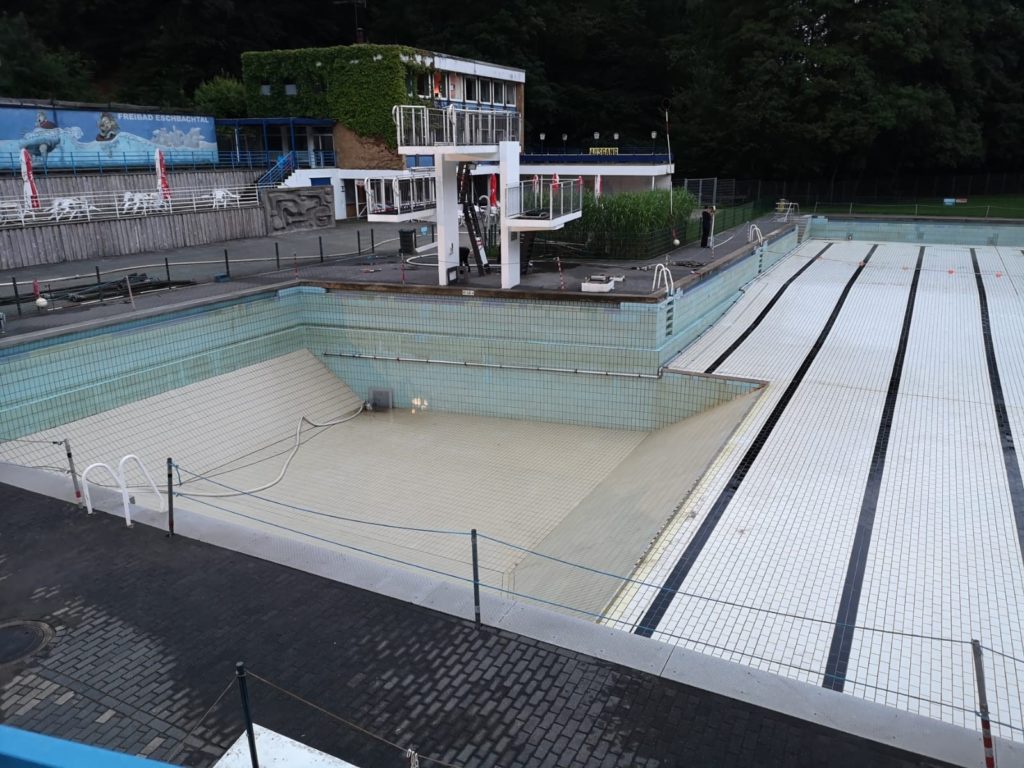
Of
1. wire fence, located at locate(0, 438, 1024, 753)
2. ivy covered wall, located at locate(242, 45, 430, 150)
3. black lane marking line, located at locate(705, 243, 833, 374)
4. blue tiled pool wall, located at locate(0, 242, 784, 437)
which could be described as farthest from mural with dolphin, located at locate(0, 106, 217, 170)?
wire fence, located at locate(0, 438, 1024, 753)

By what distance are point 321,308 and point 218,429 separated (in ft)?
11.4

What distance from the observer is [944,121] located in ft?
108

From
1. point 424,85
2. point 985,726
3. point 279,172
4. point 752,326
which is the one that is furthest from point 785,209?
point 985,726

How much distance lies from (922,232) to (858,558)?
954 inches

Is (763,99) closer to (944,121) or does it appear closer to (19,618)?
(944,121)

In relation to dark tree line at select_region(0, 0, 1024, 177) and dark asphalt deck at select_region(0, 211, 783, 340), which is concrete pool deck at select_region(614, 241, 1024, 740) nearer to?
dark asphalt deck at select_region(0, 211, 783, 340)

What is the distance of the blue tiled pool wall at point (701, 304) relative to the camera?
42.3 ft

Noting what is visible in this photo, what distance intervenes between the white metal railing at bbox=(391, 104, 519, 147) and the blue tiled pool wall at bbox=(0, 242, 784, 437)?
2.87m

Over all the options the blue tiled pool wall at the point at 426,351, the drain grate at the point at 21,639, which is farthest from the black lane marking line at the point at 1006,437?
the drain grate at the point at 21,639

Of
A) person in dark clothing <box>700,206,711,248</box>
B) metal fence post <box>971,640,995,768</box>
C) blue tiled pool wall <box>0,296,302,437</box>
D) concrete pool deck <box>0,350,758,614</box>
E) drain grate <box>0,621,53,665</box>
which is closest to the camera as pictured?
metal fence post <box>971,640,995,768</box>

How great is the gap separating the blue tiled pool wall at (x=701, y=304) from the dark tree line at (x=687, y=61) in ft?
54.2

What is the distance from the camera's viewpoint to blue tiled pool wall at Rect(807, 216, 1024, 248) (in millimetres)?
25562

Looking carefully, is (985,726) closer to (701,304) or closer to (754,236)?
(701,304)

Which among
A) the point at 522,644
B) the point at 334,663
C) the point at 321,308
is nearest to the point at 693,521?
the point at 522,644
